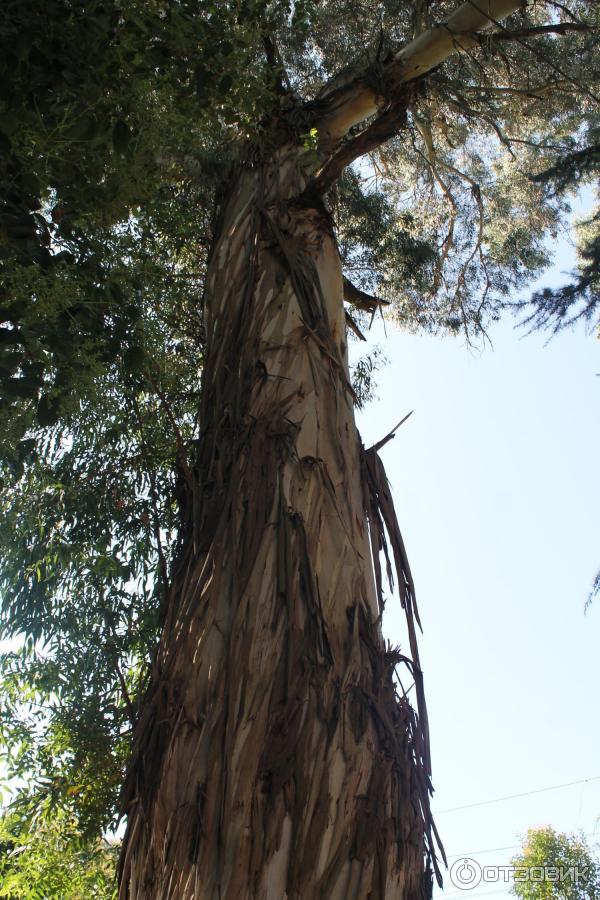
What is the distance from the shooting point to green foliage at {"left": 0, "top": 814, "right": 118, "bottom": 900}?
348cm

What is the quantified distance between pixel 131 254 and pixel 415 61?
1801 mm

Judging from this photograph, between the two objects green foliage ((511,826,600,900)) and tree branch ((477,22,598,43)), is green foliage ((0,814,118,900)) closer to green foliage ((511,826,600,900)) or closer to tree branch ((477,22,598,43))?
tree branch ((477,22,598,43))

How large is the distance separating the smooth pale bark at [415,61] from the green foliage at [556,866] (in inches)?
322

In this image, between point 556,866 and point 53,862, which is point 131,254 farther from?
point 556,866

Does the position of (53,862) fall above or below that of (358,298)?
below

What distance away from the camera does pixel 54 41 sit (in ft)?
Answer: 6.95

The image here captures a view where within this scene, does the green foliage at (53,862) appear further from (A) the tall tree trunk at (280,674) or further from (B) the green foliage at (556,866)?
(B) the green foliage at (556,866)

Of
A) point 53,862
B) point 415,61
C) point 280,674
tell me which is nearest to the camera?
point 280,674

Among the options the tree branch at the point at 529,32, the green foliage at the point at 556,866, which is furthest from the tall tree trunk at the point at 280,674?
the green foliage at the point at 556,866

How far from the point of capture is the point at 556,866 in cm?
952

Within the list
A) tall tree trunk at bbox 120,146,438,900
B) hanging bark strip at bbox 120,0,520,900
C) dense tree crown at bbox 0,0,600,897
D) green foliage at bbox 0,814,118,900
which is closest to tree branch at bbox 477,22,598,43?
dense tree crown at bbox 0,0,600,897

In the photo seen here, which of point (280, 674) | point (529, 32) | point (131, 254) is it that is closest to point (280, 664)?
point (280, 674)

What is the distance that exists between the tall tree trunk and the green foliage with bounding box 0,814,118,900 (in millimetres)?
1707

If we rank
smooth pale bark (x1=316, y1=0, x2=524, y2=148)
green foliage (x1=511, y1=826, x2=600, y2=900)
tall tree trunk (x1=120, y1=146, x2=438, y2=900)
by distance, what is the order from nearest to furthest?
tall tree trunk (x1=120, y1=146, x2=438, y2=900) < smooth pale bark (x1=316, y1=0, x2=524, y2=148) < green foliage (x1=511, y1=826, x2=600, y2=900)
